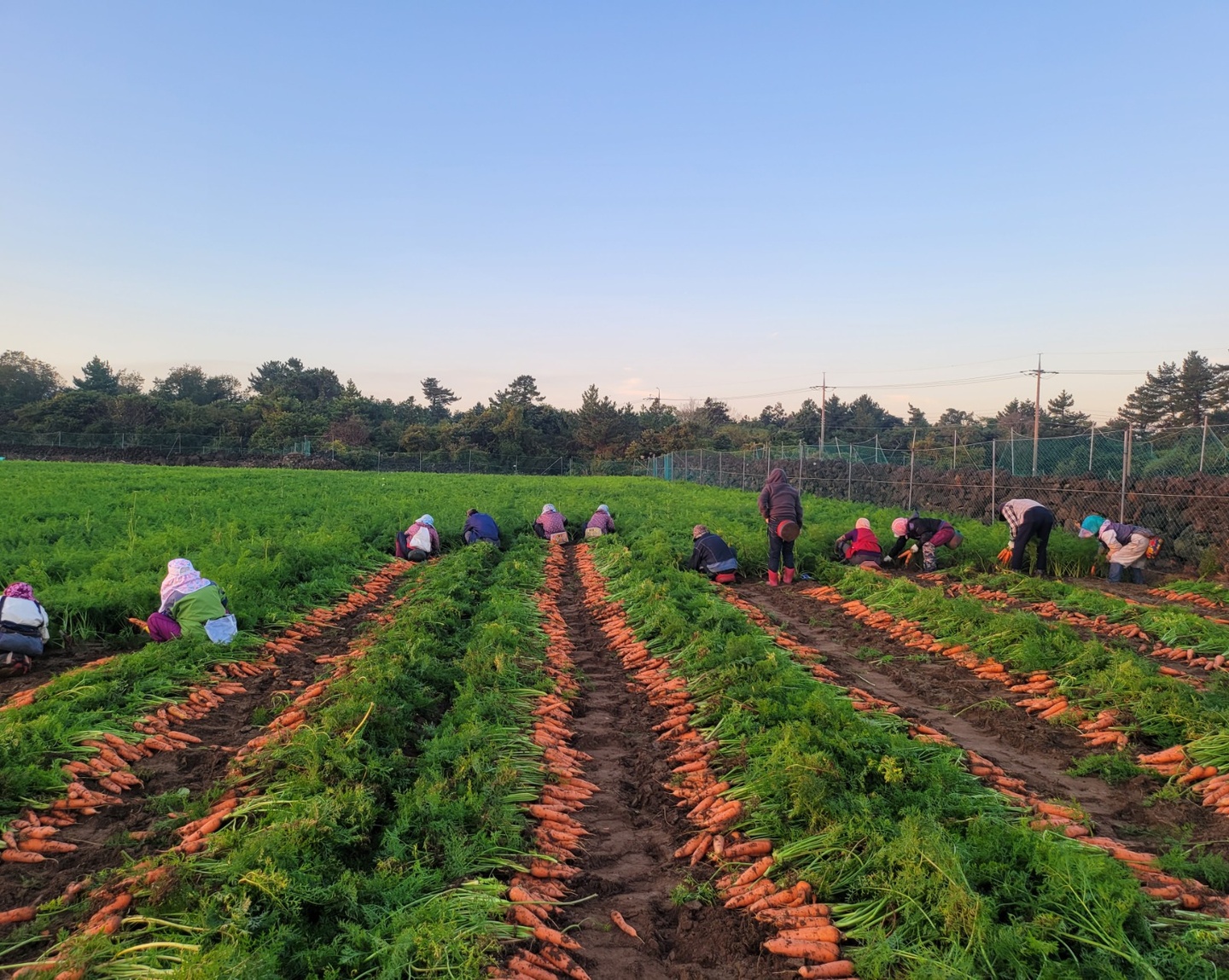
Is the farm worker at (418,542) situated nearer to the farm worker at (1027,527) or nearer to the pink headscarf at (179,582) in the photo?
the pink headscarf at (179,582)

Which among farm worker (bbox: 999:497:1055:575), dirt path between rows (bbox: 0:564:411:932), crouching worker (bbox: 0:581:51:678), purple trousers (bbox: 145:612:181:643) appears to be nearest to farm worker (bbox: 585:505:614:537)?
farm worker (bbox: 999:497:1055:575)

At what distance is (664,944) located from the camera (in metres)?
3.57

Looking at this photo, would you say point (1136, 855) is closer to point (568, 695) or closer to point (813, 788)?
point (813, 788)

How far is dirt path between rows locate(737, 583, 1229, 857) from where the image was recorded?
4660 mm

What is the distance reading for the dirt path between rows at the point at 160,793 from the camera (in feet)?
13.1

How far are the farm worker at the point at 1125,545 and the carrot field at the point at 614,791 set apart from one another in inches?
142

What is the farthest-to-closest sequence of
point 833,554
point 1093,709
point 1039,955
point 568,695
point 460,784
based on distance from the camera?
point 833,554, point 568,695, point 1093,709, point 460,784, point 1039,955

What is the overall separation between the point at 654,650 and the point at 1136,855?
5.17m

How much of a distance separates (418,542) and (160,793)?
413 inches

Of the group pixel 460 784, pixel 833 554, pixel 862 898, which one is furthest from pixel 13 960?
pixel 833 554

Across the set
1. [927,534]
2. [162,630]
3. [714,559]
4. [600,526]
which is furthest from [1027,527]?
[162,630]

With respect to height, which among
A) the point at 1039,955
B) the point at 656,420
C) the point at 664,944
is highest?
the point at 656,420

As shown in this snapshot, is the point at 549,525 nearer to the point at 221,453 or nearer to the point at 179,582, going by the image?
the point at 179,582

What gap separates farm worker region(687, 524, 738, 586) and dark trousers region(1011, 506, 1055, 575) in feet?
16.4
